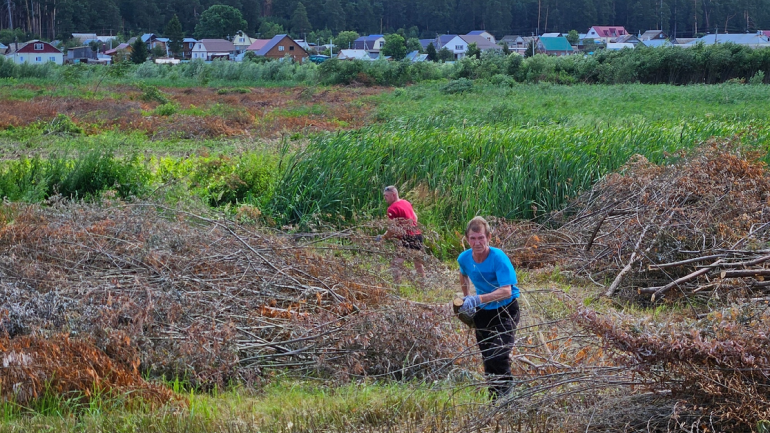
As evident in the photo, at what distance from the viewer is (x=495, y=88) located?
4084 cm

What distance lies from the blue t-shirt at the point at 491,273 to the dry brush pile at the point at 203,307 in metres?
0.57

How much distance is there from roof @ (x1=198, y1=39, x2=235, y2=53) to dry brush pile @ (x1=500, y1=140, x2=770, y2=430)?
9503 cm

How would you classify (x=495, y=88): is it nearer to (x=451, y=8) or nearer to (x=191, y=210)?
(x=191, y=210)

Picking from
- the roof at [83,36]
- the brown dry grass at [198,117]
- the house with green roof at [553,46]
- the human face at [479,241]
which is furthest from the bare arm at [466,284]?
the roof at [83,36]

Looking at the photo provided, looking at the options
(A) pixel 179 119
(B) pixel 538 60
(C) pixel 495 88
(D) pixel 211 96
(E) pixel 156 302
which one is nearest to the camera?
(E) pixel 156 302

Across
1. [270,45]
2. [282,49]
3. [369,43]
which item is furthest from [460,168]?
[369,43]

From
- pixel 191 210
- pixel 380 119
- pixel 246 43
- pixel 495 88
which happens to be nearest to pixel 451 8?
pixel 246 43

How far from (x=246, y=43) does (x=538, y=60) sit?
66.4 metres

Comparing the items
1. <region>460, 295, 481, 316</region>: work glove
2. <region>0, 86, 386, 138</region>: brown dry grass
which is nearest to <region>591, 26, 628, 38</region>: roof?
<region>0, 86, 386, 138</region>: brown dry grass

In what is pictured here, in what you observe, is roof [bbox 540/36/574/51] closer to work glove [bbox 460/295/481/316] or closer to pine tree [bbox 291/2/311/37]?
pine tree [bbox 291/2/311/37]

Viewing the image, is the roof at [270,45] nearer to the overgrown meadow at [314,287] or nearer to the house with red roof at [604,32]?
the house with red roof at [604,32]

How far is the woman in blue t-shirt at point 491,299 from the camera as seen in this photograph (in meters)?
5.18

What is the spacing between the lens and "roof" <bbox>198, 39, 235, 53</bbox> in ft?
329

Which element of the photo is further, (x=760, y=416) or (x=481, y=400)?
(x=481, y=400)
